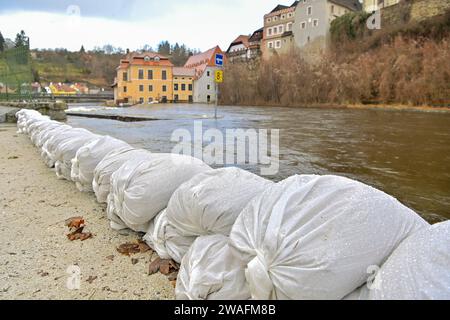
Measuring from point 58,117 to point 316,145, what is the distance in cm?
1043

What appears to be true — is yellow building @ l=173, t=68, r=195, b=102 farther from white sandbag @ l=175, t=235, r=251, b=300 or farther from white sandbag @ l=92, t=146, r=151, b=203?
white sandbag @ l=175, t=235, r=251, b=300

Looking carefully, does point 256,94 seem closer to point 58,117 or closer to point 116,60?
point 58,117

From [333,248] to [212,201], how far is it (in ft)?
2.35

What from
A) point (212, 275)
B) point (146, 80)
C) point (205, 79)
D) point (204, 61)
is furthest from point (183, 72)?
point (212, 275)

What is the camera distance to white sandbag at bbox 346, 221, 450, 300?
3.20ft

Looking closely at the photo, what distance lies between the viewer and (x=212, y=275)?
4.84 ft

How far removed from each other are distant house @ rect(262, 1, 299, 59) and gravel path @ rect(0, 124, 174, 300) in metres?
43.4

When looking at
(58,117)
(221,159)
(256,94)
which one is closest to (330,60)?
(256,94)

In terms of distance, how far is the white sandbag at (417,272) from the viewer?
3.20 ft

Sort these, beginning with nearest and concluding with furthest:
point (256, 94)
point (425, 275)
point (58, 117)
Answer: point (425, 275)
point (58, 117)
point (256, 94)

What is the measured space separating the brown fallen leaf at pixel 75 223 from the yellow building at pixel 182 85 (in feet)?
156

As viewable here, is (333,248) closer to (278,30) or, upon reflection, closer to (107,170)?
(107,170)

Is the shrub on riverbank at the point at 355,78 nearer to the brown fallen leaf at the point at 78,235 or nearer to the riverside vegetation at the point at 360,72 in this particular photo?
the riverside vegetation at the point at 360,72
